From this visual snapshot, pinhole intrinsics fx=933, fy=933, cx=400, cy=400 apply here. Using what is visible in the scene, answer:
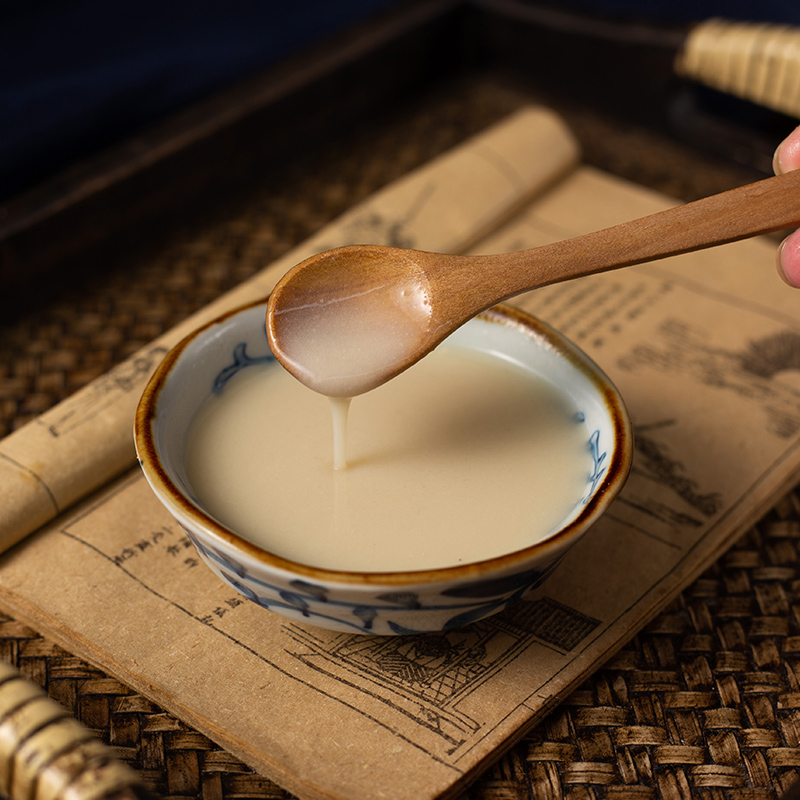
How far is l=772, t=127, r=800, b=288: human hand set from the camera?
0.71 m

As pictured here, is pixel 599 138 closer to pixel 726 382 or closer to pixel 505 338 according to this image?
pixel 726 382

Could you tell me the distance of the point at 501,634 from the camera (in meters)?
0.67

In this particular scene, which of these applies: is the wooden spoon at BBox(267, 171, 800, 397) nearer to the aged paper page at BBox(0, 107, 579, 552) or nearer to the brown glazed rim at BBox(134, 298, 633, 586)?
the brown glazed rim at BBox(134, 298, 633, 586)

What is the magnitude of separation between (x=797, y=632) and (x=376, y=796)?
35cm

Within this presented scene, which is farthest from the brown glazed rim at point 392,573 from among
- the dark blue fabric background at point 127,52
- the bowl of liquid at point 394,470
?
the dark blue fabric background at point 127,52

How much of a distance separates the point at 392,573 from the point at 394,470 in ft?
0.53

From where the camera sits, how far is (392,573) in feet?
1.77

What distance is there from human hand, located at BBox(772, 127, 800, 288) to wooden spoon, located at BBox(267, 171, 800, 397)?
83 millimetres

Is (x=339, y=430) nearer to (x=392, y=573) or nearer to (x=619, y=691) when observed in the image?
(x=392, y=573)

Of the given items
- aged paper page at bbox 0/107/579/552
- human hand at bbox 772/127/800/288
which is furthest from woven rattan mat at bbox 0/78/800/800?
human hand at bbox 772/127/800/288

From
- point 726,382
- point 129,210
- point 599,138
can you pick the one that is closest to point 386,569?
point 726,382

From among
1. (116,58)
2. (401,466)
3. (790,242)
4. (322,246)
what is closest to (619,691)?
(401,466)

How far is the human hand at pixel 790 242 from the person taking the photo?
0.71 metres

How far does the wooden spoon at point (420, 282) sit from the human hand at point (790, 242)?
83 millimetres
